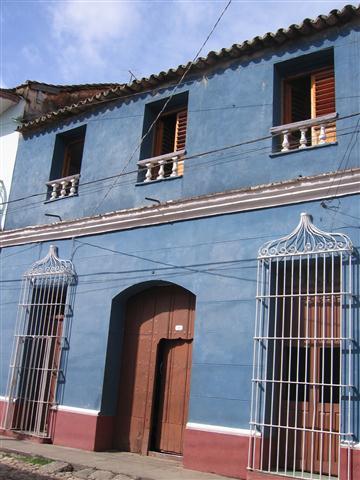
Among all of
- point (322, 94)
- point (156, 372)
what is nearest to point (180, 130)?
point (322, 94)

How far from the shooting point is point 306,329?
658 centimetres

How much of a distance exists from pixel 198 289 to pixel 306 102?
301cm

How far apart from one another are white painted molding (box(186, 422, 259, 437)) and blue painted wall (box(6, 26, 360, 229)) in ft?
10.2

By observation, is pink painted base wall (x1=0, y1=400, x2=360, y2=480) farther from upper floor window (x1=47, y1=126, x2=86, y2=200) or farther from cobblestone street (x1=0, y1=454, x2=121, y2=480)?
upper floor window (x1=47, y1=126, x2=86, y2=200)

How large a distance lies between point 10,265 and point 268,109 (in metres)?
5.51

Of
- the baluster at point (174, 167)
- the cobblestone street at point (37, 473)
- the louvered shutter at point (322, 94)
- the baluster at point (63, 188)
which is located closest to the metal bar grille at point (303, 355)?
the louvered shutter at point (322, 94)

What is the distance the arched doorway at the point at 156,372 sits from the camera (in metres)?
7.81

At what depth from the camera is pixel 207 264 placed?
24.7ft

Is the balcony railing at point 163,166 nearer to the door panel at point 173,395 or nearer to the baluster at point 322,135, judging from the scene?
the baluster at point 322,135

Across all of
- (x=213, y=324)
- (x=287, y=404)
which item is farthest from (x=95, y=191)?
(x=287, y=404)

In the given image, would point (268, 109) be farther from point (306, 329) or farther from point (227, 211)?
point (306, 329)

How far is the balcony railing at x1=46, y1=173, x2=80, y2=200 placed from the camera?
980cm

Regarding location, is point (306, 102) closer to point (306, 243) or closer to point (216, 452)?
point (306, 243)

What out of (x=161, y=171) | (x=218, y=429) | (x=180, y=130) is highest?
(x=180, y=130)
